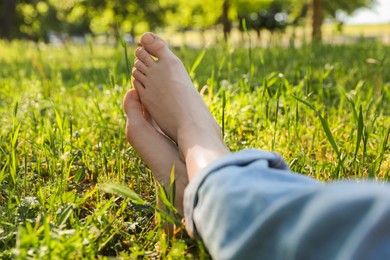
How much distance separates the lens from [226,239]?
2.85 ft

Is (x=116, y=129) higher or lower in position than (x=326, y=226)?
lower

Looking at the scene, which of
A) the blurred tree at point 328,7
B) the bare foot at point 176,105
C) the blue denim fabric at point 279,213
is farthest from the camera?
the blurred tree at point 328,7

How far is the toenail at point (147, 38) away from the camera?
1.99 m

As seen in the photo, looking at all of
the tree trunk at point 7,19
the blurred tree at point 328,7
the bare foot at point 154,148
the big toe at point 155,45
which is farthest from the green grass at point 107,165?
the tree trunk at point 7,19

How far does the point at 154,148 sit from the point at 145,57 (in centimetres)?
63

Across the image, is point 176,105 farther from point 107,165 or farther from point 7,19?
point 7,19

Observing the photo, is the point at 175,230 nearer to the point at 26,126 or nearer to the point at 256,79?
the point at 26,126

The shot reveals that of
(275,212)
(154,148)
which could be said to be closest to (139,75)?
(154,148)

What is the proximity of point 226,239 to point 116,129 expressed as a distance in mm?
1289

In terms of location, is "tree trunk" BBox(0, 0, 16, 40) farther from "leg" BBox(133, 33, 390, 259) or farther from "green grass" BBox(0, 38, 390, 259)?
"leg" BBox(133, 33, 390, 259)

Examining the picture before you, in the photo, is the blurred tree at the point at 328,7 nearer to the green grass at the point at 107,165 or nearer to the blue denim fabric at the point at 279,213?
the green grass at the point at 107,165

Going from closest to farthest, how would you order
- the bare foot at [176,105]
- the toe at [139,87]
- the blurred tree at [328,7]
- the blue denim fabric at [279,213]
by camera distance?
1. the blue denim fabric at [279,213]
2. the bare foot at [176,105]
3. the toe at [139,87]
4. the blurred tree at [328,7]

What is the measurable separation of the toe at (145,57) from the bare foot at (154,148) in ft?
0.63

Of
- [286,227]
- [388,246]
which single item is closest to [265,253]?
[286,227]
